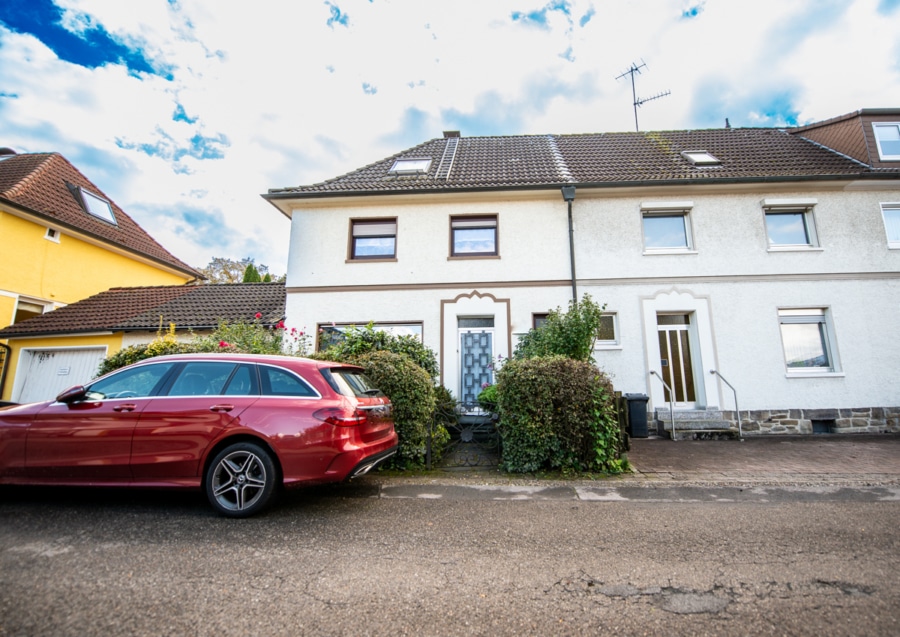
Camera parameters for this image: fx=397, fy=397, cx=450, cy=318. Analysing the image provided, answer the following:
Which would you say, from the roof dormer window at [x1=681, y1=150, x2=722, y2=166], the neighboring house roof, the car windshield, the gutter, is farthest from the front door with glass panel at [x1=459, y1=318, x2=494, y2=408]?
the roof dormer window at [x1=681, y1=150, x2=722, y2=166]

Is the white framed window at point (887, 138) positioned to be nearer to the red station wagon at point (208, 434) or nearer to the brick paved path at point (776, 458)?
the brick paved path at point (776, 458)

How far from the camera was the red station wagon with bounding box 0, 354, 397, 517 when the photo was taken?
12.4 ft

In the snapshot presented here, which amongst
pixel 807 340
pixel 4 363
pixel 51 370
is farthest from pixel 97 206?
pixel 807 340

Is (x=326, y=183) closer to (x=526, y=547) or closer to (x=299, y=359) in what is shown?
(x=299, y=359)

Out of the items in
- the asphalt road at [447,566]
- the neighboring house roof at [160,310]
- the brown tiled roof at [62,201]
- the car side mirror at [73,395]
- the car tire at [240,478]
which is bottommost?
the asphalt road at [447,566]

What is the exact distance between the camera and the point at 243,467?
12.6 feet

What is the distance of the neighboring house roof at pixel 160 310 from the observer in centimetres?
1085

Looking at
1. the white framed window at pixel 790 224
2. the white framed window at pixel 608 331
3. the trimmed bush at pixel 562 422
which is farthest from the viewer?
the white framed window at pixel 790 224

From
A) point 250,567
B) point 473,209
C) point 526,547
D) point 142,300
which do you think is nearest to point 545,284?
point 473,209

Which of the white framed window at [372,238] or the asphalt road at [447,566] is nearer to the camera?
the asphalt road at [447,566]

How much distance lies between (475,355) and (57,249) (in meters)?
14.0

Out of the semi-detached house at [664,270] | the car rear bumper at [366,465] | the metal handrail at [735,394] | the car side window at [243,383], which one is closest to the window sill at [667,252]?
the semi-detached house at [664,270]

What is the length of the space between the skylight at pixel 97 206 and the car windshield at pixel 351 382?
54.2ft

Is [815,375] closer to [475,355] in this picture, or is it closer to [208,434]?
[475,355]
